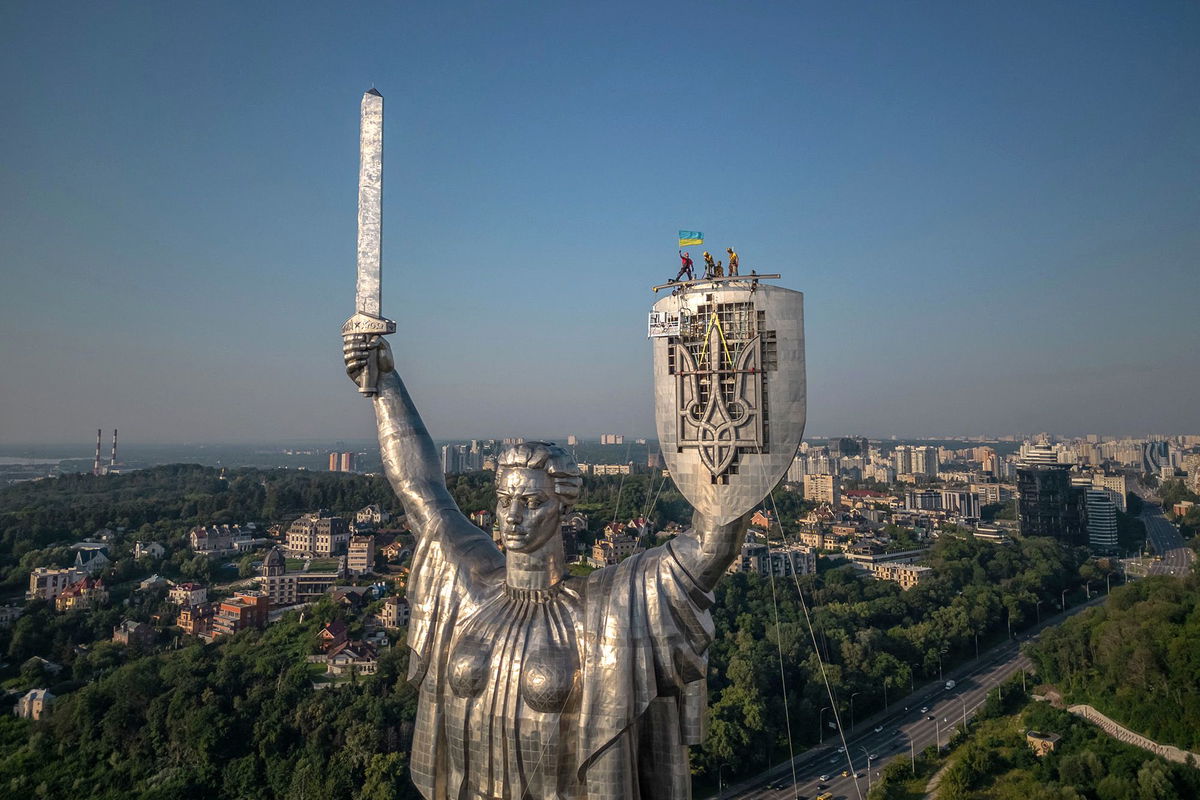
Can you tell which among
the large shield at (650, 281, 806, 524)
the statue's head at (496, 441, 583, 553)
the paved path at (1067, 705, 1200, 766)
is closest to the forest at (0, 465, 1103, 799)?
the paved path at (1067, 705, 1200, 766)

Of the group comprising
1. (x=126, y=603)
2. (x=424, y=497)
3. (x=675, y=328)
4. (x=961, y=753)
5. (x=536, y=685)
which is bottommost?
(x=961, y=753)

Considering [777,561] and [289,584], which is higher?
[289,584]

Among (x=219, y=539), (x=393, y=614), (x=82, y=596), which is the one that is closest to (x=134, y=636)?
(x=82, y=596)

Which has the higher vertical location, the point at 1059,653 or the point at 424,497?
the point at 424,497

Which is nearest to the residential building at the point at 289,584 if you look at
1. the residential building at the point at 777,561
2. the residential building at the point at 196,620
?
the residential building at the point at 196,620

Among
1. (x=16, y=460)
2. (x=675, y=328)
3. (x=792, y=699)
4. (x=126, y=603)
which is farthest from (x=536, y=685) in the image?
(x=16, y=460)

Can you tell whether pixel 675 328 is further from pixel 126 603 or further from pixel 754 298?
pixel 126 603

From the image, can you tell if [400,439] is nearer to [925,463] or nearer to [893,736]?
[893,736]
